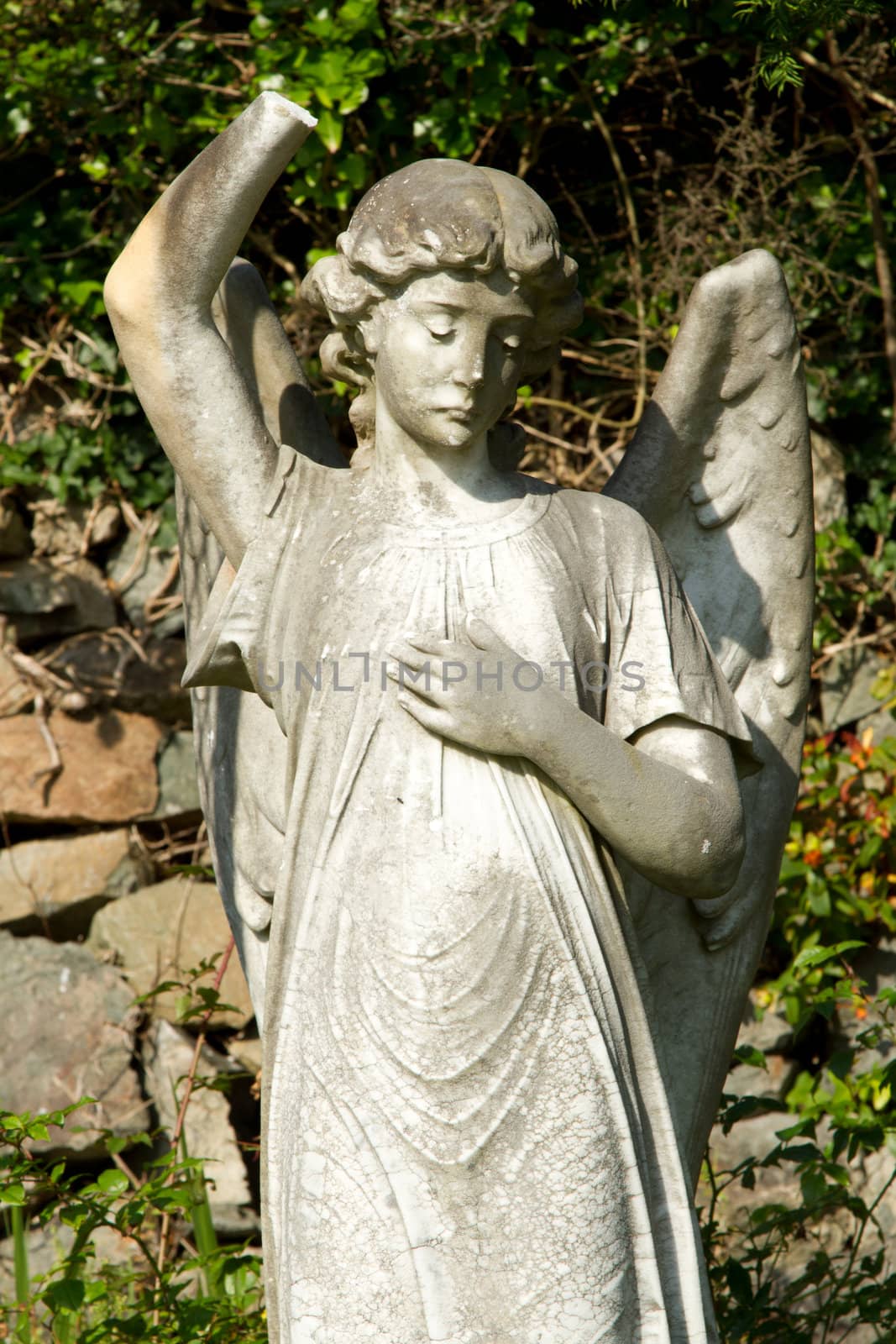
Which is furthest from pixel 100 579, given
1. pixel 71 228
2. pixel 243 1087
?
pixel 243 1087

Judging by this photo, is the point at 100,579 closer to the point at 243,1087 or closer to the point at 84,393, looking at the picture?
the point at 84,393

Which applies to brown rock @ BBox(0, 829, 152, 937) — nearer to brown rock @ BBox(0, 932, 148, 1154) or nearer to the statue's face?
brown rock @ BBox(0, 932, 148, 1154)

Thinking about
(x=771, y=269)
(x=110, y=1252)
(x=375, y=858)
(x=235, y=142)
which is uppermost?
(x=235, y=142)

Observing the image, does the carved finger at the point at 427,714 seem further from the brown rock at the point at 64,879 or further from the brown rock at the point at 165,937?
the brown rock at the point at 64,879

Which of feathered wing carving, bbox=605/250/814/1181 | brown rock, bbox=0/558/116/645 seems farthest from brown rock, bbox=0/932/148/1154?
feathered wing carving, bbox=605/250/814/1181

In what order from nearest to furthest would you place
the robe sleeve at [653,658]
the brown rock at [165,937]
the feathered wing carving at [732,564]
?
the robe sleeve at [653,658], the feathered wing carving at [732,564], the brown rock at [165,937]

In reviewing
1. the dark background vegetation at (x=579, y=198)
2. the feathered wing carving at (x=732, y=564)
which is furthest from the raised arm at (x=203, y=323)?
the dark background vegetation at (x=579, y=198)

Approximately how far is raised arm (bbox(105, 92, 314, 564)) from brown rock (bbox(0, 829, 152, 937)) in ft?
8.83

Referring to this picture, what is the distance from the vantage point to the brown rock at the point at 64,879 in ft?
16.5

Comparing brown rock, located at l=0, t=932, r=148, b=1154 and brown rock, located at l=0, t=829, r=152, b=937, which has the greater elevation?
brown rock, located at l=0, t=829, r=152, b=937

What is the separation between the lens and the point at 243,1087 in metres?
4.91

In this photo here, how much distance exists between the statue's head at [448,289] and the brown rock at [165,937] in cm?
283

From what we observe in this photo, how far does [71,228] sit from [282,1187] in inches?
135

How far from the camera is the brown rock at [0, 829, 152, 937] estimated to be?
504 cm
